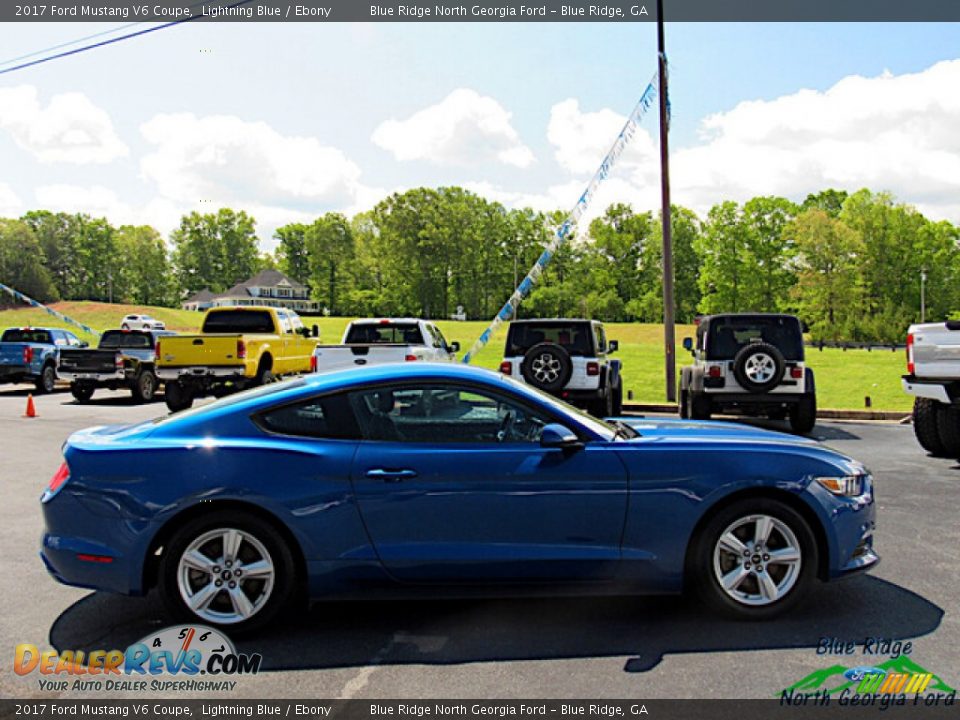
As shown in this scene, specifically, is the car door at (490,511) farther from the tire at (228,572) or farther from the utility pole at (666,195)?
the utility pole at (666,195)

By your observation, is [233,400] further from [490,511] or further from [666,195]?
[666,195]

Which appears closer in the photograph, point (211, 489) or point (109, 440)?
point (211, 489)

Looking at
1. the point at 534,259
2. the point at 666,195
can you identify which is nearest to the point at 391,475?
the point at 666,195

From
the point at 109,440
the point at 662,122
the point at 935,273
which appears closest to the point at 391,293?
the point at 935,273

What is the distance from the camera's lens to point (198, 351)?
1636cm

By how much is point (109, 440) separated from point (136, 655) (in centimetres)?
116

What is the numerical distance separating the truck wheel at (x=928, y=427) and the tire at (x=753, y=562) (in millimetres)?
7047

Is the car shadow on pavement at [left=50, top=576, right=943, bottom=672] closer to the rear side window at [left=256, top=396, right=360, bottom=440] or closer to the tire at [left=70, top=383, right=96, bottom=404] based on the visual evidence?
the rear side window at [left=256, top=396, right=360, bottom=440]

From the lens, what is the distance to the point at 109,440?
4570 mm

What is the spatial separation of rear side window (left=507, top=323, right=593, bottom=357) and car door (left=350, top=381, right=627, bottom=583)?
9276 mm

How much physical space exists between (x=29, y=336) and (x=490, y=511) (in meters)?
22.8

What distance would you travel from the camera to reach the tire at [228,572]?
430cm

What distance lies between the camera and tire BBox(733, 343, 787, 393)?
12328 millimetres

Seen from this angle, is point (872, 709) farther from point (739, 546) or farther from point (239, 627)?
point (239, 627)
